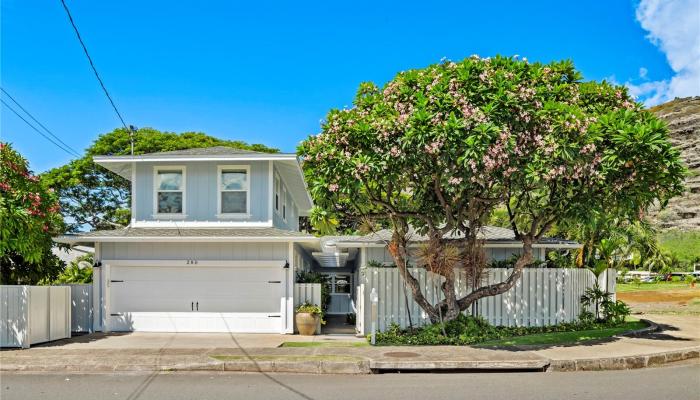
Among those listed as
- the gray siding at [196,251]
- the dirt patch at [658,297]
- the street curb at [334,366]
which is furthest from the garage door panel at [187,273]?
the dirt patch at [658,297]

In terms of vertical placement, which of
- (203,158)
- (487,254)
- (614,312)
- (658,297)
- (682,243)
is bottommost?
(658,297)

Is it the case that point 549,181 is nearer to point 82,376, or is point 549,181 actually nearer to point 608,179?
point 608,179

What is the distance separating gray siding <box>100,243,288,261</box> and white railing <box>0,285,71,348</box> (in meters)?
2.61

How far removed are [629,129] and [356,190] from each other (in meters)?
5.75

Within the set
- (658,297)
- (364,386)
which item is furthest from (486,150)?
(658,297)

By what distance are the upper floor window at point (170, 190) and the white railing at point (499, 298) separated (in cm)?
610

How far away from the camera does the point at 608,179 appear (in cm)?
1302

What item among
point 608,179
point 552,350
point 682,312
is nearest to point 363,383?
point 552,350

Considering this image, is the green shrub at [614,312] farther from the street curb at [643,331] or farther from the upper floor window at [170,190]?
the upper floor window at [170,190]

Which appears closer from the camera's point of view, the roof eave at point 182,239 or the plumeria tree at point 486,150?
the plumeria tree at point 486,150

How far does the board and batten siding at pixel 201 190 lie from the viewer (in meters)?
18.0

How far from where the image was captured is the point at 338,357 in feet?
37.8

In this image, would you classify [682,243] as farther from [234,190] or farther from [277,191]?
[234,190]

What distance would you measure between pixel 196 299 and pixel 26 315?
4.70 meters
